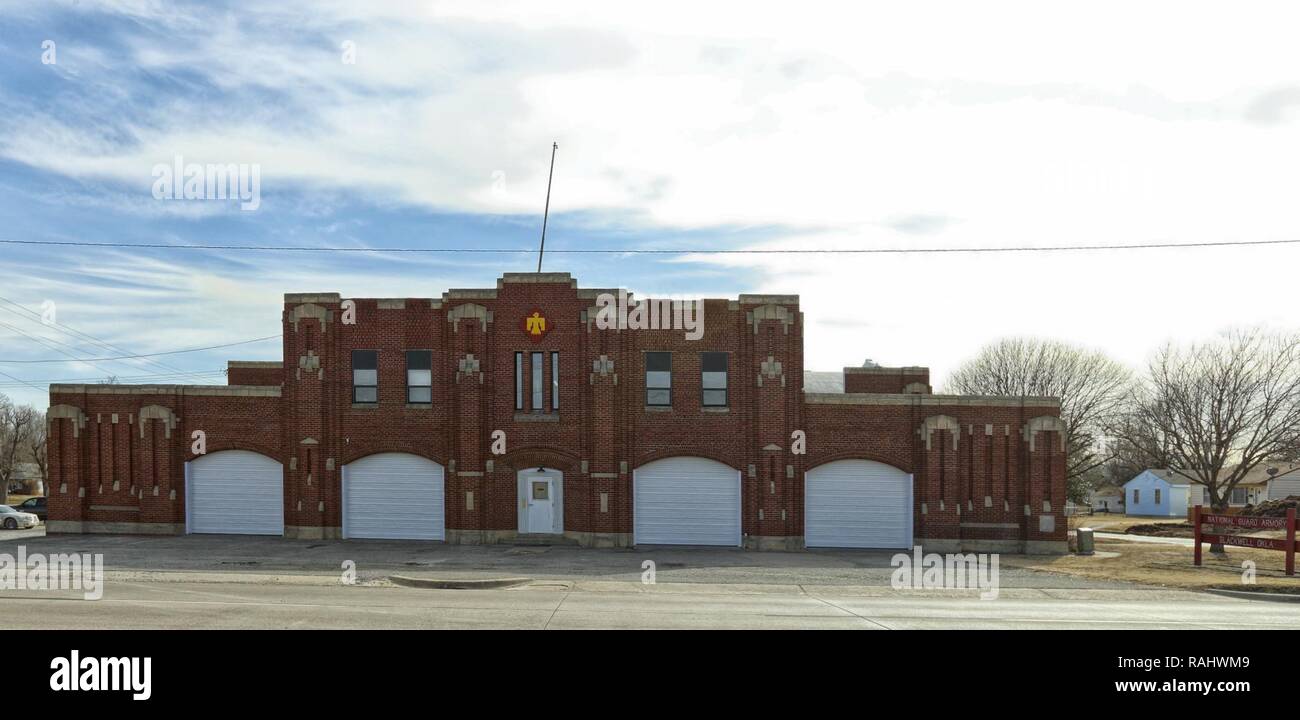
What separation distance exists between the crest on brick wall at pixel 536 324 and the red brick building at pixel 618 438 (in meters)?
0.05

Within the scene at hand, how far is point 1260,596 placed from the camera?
67.5ft

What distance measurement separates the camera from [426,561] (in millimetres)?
24922

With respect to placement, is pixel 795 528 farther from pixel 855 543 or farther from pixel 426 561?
pixel 426 561

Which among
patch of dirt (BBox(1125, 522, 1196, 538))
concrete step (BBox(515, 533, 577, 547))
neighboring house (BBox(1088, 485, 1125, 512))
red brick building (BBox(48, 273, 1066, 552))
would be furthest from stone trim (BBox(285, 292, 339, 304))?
neighboring house (BBox(1088, 485, 1125, 512))

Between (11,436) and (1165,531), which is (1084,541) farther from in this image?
(11,436)

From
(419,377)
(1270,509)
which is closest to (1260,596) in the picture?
(419,377)

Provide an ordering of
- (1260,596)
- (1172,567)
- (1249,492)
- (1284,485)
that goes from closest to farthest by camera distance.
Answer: (1260,596) → (1172,567) → (1284,485) → (1249,492)

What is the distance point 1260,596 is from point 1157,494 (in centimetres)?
7159

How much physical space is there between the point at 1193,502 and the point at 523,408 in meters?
76.8

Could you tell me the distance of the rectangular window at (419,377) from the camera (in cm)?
3052

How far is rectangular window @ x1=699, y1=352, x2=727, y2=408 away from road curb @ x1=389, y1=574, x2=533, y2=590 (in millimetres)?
10918

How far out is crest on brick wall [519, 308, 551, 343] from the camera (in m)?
29.9

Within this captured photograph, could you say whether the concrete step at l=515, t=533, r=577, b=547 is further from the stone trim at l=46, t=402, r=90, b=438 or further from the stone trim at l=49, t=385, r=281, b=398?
the stone trim at l=46, t=402, r=90, b=438

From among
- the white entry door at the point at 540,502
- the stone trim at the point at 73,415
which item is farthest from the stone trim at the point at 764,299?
the stone trim at the point at 73,415
